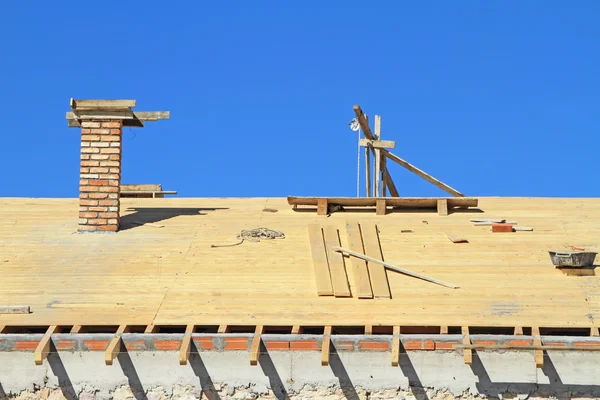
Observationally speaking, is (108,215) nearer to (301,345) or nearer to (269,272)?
(269,272)

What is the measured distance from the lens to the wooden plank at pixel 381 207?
17.5 metres

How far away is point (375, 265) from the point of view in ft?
46.4

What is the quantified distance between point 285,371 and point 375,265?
3.06 meters

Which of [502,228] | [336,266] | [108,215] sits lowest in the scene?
[336,266]

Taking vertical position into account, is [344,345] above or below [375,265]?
below

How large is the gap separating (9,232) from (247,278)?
507 centimetres

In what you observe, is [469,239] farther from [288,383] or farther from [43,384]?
[43,384]

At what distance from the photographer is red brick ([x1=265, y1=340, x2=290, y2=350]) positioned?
11.7 metres

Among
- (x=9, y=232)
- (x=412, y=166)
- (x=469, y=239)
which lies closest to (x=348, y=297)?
(x=469, y=239)

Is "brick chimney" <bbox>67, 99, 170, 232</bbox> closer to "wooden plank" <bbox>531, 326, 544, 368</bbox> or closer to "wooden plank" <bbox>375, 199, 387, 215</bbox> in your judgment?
"wooden plank" <bbox>375, 199, 387, 215</bbox>

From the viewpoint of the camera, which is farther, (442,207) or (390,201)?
(390,201)

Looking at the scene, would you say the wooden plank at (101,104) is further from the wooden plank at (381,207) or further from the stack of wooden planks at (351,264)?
the wooden plank at (381,207)

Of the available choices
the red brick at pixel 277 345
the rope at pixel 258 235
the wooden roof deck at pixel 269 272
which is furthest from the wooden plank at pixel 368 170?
the red brick at pixel 277 345

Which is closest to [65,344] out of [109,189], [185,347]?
[185,347]
